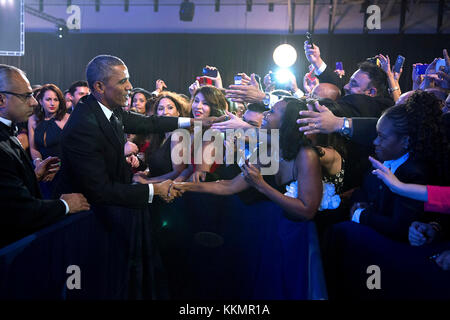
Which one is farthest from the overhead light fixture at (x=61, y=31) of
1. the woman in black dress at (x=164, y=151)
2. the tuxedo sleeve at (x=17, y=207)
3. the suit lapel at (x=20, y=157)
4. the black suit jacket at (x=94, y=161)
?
the tuxedo sleeve at (x=17, y=207)

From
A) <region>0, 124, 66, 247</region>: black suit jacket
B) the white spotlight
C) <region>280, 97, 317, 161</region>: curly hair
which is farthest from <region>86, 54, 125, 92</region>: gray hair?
the white spotlight

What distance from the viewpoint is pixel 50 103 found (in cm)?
381

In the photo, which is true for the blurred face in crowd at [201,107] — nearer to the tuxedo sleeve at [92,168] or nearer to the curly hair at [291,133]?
the curly hair at [291,133]

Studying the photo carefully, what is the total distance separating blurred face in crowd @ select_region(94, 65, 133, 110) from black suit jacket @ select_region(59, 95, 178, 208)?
0.08 meters

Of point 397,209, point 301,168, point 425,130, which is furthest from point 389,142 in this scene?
point 301,168

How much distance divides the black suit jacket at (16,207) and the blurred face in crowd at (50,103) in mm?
2402

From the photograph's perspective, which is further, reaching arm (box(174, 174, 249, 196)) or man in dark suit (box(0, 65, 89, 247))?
reaching arm (box(174, 174, 249, 196))

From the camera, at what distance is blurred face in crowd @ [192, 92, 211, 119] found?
115 inches

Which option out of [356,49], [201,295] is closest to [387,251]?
[201,295]

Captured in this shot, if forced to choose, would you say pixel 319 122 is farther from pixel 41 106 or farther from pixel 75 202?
pixel 41 106

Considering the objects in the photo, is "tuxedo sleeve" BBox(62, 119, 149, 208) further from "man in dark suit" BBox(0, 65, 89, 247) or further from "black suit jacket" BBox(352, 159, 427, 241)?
"black suit jacket" BBox(352, 159, 427, 241)

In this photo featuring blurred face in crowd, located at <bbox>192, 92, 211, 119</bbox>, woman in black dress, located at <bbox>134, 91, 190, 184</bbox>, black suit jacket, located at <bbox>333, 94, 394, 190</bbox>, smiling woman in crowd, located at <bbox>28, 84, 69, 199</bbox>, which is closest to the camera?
black suit jacket, located at <bbox>333, 94, 394, 190</bbox>
